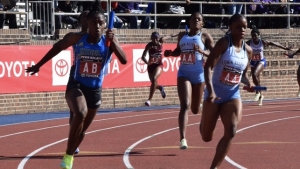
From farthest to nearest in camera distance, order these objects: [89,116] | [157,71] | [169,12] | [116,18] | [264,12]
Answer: [264,12] → [169,12] → [116,18] → [157,71] → [89,116]

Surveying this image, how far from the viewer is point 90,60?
11.0 m

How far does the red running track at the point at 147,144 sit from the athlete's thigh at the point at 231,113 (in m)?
1.46

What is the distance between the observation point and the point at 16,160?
40.8 ft

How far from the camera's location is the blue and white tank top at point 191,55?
1388cm

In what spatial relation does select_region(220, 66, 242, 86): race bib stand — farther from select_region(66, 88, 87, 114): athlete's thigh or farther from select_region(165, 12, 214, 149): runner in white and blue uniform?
select_region(165, 12, 214, 149): runner in white and blue uniform

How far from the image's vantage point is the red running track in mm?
11953

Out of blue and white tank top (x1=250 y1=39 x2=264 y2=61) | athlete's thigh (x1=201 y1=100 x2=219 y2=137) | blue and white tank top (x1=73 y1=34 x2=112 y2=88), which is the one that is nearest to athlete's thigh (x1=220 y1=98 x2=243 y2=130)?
athlete's thigh (x1=201 y1=100 x2=219 y2=137)

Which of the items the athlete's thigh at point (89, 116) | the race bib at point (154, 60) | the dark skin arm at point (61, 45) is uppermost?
Answer: the dark skin arm at point (61, 45)

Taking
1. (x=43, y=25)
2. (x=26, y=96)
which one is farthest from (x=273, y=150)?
(x=43, y=25)

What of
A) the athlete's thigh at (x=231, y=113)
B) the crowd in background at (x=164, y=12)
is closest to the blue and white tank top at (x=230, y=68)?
the athlete's thigh at (x=231, y=113)

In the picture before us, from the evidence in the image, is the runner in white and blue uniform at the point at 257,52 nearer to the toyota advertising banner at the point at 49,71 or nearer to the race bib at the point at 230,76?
the toyota advertising banner at the point at 49,71

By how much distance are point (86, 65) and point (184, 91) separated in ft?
9.78

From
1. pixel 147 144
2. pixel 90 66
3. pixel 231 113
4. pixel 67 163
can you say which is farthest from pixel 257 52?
pixel 231 113

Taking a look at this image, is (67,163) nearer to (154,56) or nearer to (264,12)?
(154,56)
